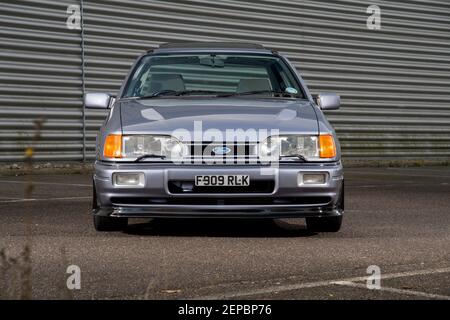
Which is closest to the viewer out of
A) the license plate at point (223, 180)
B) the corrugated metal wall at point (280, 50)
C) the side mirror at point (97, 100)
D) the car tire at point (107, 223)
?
the license plate at point (223, 180)

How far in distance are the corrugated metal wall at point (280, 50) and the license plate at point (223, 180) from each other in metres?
7.78

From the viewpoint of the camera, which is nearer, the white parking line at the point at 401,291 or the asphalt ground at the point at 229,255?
the white parking line at the point at 401,291

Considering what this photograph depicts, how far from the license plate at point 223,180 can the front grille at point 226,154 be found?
95mm

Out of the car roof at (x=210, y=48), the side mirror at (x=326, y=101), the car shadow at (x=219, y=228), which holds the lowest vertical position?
the car shadow at (x=219, y=228)

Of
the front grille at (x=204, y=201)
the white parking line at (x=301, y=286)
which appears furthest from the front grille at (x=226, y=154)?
the white parking line at (x=301, y=286)

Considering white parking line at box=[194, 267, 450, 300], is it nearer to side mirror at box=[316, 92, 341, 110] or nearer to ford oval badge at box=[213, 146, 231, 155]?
ford oval badge at box=[213, 146, 231, 155]

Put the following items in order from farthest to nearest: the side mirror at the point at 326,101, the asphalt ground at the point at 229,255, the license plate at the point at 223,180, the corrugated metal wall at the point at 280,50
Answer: the corrugated metal wall at the point at 280,50 < the side mirror at the point at 326,101 < the license plate at the point at 223,180 < the asphalt ground at the point at 229,255

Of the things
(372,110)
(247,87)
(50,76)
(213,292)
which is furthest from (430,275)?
(372,110)

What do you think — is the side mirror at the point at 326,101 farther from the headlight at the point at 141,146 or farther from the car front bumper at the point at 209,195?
the headlight at the point at 141,146

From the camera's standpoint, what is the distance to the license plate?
22.1ft

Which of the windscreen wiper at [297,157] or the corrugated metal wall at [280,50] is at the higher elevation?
the corrugated metal wall at [280,50]

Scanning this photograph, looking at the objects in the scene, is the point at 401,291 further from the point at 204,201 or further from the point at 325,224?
the point at 325,224

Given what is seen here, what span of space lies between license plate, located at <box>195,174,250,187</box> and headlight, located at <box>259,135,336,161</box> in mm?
203

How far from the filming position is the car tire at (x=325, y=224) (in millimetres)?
7246
